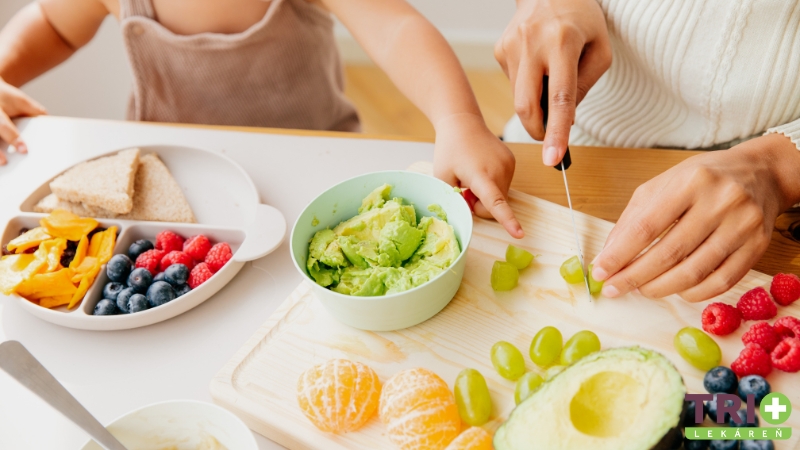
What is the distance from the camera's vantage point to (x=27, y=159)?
1569 mm

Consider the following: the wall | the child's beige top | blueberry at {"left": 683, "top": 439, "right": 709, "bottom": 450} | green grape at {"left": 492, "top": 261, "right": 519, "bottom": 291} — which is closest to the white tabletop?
the child's beige top

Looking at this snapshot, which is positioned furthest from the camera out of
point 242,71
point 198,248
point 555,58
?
point 242,71

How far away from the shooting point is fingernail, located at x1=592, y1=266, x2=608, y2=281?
0.98 m

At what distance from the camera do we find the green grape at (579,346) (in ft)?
3.02

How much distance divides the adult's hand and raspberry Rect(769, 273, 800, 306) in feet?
0.20

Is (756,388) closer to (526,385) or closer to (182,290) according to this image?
(526,385)

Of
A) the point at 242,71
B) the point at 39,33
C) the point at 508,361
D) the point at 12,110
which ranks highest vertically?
the point at 39,33

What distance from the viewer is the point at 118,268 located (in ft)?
3.87

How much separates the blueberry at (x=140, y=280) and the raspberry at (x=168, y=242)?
9 cm

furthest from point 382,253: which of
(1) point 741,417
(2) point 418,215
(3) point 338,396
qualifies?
(1) point 741,417

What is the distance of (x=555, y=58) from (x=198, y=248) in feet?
2.68

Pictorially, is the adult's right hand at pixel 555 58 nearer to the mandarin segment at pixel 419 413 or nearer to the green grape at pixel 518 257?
the green grape at pixel 518 257

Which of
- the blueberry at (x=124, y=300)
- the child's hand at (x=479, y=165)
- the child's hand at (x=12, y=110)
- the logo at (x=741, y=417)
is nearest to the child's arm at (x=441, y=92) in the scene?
the child's hand at (x=479, y=165)

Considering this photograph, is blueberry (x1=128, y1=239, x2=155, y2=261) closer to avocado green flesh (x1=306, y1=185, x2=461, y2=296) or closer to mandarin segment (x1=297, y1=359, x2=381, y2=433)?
avocado green flesh (x1=306, y1=185, x2=461, y2=296)
